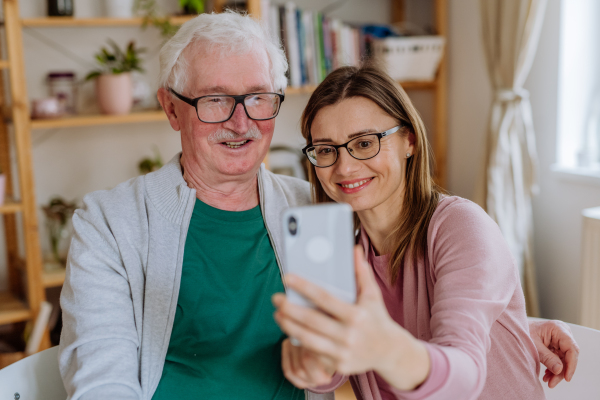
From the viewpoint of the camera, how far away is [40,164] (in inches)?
101

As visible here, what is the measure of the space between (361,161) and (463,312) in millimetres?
403

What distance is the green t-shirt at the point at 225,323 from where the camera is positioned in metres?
1.15

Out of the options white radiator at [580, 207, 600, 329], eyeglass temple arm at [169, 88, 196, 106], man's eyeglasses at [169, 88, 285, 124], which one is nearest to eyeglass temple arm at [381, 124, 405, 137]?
man's eyeglasses at [169, 88, 285, 124]

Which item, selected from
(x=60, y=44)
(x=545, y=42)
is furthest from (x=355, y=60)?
(x=60, y=44)

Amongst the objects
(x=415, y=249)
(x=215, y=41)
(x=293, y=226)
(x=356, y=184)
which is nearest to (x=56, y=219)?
(x=215, y=41)

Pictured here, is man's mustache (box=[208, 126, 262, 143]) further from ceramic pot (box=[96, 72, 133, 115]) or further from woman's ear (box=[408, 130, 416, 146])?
ceramic pot (box=[96, 72, 133, 115])

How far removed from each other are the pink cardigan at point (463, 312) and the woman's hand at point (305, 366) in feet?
0.36

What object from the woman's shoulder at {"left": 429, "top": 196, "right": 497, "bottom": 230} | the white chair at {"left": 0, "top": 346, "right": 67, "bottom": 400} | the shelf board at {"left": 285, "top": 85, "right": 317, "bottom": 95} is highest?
the shelf board at {"left": 285, "top": 85, "right": 317, "bottom": 95}

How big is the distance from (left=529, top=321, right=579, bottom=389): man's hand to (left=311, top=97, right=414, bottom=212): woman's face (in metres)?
0.46

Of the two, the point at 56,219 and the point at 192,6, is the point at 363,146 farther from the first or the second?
the point at 56,219

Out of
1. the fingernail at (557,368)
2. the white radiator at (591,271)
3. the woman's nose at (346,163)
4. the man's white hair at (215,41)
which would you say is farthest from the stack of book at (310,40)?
the fingernail at (557,368)

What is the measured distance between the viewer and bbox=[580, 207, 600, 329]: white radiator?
180cm

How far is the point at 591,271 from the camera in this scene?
1.84 m

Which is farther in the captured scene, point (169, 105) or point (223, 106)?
point (169, 105)
